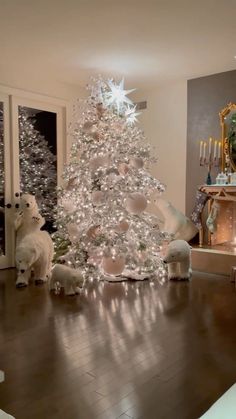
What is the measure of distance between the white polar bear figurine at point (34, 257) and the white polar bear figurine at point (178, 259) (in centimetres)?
141

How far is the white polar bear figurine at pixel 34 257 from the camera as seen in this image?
4.01m

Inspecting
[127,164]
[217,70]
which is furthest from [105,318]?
[217,70]

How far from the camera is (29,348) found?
2.51 metres

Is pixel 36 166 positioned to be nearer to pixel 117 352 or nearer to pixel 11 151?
pixel 11 151

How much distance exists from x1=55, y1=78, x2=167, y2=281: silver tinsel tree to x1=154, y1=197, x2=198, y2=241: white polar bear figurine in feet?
1.51

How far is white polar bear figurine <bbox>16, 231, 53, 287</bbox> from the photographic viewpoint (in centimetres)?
401

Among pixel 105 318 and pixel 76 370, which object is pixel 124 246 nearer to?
pixel 105 318

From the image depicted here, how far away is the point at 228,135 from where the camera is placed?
16.3 ft

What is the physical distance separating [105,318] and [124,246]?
125cm

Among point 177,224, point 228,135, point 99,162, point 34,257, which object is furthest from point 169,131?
point 34,257

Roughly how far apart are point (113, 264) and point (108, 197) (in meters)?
0.79

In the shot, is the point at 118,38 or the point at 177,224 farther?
the point at 177,224

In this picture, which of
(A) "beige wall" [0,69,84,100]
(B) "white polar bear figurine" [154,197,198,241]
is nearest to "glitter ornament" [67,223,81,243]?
(B) "white polar bear figurine" [154,197,198,241]

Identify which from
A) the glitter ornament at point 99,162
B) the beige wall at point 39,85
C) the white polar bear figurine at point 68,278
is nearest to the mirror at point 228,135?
the glitter ornament at point 99,162
